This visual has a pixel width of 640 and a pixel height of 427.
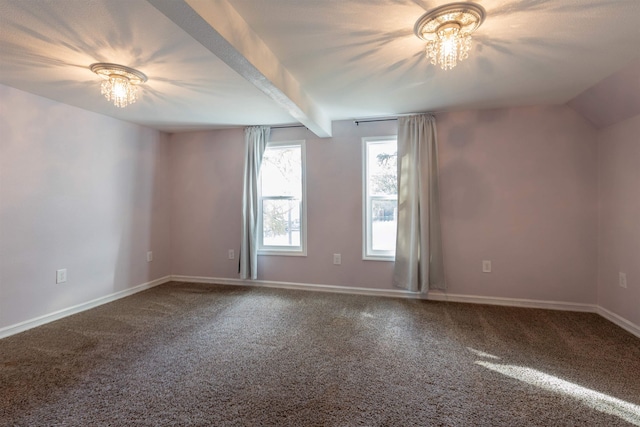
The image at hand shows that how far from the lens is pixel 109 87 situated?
253cm

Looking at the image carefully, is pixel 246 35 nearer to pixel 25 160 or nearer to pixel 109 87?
pixel 109 87

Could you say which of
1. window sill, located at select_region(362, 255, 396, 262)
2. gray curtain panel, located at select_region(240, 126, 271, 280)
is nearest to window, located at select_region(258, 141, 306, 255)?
gray curtain panel, located at select_region(240, 126, 271, 280)

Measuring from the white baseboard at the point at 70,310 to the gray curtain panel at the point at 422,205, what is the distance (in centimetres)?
344

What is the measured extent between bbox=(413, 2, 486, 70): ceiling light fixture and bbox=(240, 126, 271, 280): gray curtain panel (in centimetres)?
256

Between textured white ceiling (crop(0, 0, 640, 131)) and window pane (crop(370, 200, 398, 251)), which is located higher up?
textured white ceiling (crop(0, 0, 640, 131))

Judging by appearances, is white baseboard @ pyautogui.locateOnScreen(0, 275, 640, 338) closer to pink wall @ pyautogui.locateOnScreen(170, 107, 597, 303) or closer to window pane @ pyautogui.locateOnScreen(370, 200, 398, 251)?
pink wall @ pyautogui.locateOnScreen(170, 107, 597, 303)

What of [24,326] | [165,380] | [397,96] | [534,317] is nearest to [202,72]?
[397,96]

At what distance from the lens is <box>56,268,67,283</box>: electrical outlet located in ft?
10.1

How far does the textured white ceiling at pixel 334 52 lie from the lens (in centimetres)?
167

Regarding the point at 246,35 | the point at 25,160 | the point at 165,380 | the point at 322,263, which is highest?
the point at 246,35

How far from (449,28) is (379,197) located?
7.39 feet

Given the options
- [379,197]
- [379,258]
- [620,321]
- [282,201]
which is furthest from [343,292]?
[620,321]

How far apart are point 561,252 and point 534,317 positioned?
2.62ft

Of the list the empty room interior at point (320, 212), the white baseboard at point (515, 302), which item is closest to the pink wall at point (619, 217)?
the empty room interior at point (320, 212)
